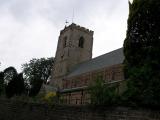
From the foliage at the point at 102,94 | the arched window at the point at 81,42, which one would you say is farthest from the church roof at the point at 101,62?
the foliage at the point at 102,94

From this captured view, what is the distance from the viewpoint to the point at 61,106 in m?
16.6

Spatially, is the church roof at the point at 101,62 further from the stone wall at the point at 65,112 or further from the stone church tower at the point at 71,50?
the stone wall at the point at 65,112

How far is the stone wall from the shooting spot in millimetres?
13352

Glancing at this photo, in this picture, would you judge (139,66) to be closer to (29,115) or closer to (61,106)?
(61,106)

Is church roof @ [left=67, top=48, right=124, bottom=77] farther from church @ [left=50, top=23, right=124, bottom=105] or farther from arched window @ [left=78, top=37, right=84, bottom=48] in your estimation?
arched window @ [left=78, top=37, right=84, bottom=48]

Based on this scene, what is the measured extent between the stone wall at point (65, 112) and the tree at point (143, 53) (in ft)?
2.79

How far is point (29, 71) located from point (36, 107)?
54519 millimetres

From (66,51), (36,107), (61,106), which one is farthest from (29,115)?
(66,51)

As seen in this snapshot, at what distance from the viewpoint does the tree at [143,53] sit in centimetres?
1432

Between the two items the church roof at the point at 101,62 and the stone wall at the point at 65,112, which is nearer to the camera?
the stone wall at the point at 65,112

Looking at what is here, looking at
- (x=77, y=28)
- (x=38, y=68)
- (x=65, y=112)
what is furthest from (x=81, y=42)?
(x=65, y=112)

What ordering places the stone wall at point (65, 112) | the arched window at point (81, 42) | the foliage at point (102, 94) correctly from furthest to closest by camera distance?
the arched window at point (81, 42)
the foliage at point (102, 94)
the stone wall at point (65, 112)

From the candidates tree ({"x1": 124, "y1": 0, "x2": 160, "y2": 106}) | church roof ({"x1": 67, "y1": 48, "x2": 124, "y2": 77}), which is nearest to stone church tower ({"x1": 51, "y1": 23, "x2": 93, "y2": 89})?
church roof ({"x1": 67, "y1": 48, "x2": 124, "y2": 77})

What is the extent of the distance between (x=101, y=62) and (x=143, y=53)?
3282 centimetres
